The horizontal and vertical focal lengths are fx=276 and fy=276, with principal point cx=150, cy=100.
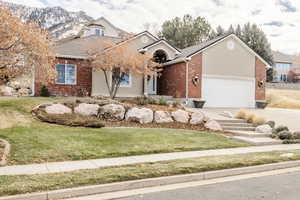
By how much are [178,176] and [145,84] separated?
15535mm

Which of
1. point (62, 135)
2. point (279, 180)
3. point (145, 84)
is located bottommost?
point (279, 180)

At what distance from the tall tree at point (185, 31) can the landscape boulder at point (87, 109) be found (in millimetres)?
35483

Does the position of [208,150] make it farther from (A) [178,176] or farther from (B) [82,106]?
(B) [82,106]

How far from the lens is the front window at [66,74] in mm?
20228

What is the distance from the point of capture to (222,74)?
2289 centimetres

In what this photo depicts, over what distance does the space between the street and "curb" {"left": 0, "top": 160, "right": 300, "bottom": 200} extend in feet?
1.66

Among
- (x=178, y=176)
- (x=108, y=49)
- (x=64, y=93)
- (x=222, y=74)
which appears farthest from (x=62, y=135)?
(x=222, y=74)

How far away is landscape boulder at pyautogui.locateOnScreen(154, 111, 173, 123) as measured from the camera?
14.0 m

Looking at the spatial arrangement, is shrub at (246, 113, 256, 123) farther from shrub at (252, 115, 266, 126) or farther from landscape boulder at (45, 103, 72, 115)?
landscape boulder at (45, 103, 72, 115)

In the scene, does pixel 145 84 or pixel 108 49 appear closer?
pixel 108 49

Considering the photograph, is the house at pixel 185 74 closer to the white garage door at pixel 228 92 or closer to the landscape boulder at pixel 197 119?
the white garage door at pixel 228 92

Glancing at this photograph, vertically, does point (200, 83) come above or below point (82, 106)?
above

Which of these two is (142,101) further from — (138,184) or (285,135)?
(138,184)

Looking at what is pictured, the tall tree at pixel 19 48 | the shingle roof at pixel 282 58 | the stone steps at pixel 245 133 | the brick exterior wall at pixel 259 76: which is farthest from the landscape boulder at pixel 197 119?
the shingle roof at pixel 282 58
